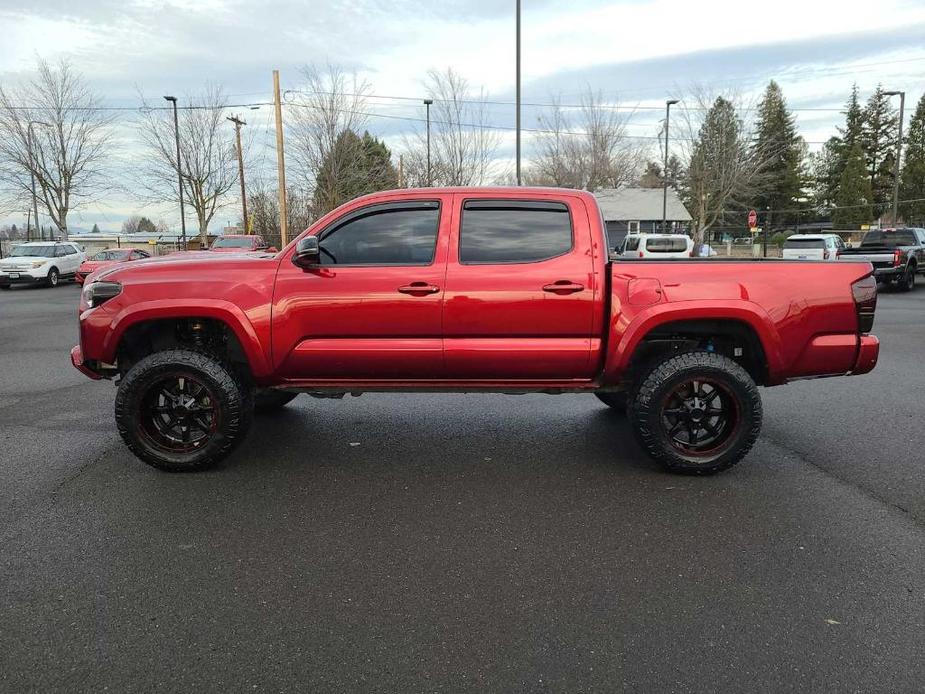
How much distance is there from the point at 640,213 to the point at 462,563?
55738 mm

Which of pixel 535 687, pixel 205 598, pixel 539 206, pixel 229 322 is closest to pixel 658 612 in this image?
pixel 535 687

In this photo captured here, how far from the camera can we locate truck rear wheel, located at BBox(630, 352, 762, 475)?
14.4 feet

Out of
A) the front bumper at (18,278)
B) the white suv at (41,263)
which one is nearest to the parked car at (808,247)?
the white suv at (41,263)

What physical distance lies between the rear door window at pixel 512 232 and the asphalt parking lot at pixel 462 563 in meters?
1.46

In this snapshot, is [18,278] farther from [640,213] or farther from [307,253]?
[640,213]

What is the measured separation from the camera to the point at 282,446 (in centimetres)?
520

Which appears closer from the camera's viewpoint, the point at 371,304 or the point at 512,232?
the point at 371,304

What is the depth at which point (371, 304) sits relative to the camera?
4.45 meters

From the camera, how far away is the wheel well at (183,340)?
15.7ft

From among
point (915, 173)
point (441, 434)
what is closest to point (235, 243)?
point (441, 434)

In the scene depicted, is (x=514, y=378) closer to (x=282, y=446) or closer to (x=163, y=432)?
(x=282, y=446)

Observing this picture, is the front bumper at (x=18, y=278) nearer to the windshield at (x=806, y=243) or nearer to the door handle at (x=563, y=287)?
the door handle at (x=563, y=287)

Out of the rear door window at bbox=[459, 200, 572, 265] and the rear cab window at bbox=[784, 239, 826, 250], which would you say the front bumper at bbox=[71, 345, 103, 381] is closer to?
the rear door window at bbox=[459, 200, 572, 265]

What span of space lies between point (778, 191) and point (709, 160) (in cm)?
4141
